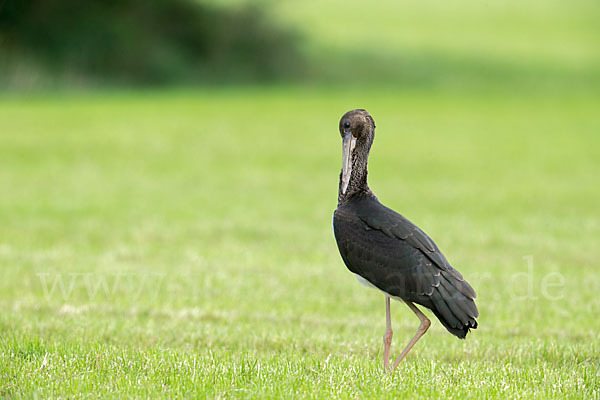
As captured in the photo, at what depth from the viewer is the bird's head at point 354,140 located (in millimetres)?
7082

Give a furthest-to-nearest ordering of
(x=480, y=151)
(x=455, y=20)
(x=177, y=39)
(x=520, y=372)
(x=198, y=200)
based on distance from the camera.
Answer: (x=455, y=20) < (x=177, y=39) < (x=480, y=151) < (x=198, y=200) < (x=520, y=372)

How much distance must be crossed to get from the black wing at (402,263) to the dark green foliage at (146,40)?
3230 centimetres

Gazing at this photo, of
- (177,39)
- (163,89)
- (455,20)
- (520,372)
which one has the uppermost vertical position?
(455,20)

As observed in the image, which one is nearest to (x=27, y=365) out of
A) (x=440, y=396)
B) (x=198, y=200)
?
(x=440, y=396)

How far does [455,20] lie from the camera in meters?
55.7

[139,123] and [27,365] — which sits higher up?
[139,123]

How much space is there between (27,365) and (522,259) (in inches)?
380

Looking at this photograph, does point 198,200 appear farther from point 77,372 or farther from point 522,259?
point 77,372

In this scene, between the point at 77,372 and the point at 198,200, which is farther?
the point at 198,200

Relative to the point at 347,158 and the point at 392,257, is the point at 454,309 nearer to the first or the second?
the point at 392,257

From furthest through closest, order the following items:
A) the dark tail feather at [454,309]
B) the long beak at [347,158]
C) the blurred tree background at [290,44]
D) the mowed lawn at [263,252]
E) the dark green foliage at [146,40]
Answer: the blurred tree background at [290,44]
the dark green foliage at [146,40]
the long beak at [347,158]
the mowed lawn at [263,252]
the dark tail feather at [454,309]

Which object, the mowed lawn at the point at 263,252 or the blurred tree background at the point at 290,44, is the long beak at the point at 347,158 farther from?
the blurred tree background at the point at 290,44

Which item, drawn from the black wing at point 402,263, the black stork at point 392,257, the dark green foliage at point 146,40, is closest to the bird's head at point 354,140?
the black stork at point 392,257

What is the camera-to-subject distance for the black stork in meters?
6.34
